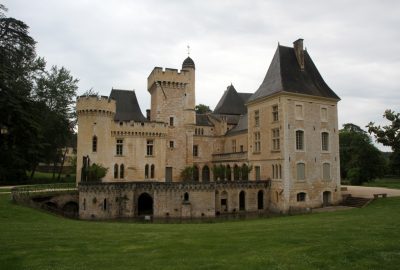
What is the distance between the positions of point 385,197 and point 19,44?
29634 millimetres

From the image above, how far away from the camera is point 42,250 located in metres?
9.70

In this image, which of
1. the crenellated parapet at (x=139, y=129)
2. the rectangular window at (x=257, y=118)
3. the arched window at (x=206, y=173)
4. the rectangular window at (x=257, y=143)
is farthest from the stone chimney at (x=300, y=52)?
the arched window at (x=206, y=173)

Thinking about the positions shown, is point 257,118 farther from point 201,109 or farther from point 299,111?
point 201,109

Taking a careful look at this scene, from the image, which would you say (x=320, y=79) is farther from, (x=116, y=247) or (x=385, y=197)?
(x=116, y=247)

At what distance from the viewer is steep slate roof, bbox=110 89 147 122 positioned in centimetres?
3491

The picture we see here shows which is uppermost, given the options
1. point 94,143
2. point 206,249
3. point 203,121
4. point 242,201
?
point 203,121

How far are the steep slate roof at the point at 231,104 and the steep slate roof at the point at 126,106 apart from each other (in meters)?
12.9

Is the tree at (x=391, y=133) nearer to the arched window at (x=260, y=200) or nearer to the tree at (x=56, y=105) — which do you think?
the arched window at (x=260, y=200)

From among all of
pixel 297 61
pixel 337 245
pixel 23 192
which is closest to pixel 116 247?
pixel 337 245

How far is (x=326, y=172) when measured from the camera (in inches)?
1203

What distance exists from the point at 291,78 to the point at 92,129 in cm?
1753

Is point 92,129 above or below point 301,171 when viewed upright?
above

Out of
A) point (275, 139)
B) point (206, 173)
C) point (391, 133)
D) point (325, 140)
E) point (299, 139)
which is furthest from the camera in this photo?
point (206, 173)

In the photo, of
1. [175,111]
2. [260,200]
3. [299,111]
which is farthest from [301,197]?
[175,111]
